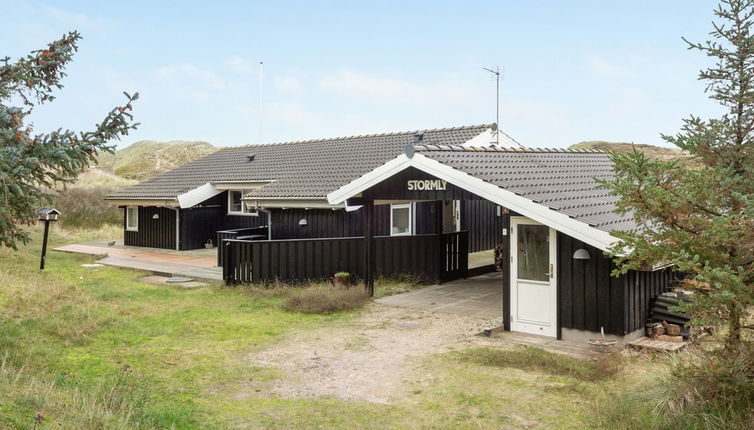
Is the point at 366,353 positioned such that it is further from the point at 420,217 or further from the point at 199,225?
the point at 199,225

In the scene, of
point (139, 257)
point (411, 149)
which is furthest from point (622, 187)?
point (139, 257)

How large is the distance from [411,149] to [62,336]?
6.66 meters

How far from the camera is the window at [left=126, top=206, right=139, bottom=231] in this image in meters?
25.7

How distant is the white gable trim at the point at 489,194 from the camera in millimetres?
9094

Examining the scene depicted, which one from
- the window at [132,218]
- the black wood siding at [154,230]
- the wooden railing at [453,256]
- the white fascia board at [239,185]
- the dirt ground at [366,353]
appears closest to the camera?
the dirt ground at [366,353]

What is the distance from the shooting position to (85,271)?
18.3 meters

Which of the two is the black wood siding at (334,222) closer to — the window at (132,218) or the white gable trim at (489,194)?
the white gable trim at (489,194)

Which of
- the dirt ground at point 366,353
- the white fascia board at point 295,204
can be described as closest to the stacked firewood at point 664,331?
the dirt ground at point 366,353

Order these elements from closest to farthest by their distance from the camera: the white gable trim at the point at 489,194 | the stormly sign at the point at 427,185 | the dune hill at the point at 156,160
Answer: the white gable trim at the point at 489,194, the stormly sign at the point at 427,185, the dune hill at the point at 156,160

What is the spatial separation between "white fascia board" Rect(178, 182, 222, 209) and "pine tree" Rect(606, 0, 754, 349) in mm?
19668

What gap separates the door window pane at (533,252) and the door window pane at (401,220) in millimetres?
8220

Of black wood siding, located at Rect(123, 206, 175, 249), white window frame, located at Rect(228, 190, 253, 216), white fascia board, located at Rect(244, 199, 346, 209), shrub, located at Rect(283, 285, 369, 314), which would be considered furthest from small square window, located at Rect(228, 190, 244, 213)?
shrub, located at Rect(283, 285, 369, 314)

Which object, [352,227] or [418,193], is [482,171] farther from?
Result: [352,227]

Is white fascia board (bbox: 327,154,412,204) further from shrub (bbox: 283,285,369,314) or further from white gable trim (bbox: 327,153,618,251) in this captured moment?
shrub (bbox: 283,285,369,314)
